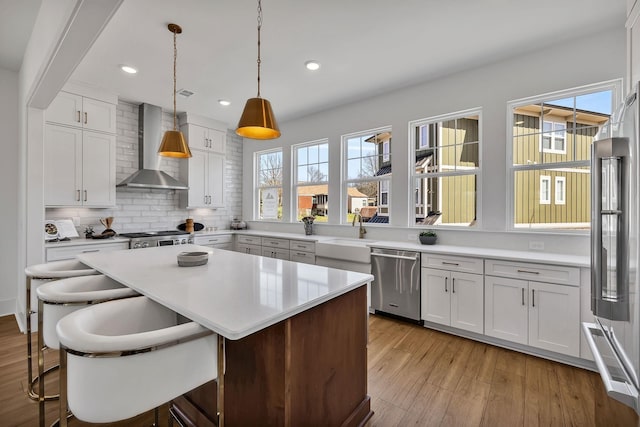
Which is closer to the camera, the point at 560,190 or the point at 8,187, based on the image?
the point at 560,190

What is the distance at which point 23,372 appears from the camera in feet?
7.59

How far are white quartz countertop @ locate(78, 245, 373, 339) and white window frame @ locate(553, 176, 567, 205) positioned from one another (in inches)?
97.3

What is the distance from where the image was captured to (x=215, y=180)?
5297 mm

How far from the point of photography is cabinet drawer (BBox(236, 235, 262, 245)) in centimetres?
491

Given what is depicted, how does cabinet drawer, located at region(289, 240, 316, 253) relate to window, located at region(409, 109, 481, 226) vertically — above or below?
below

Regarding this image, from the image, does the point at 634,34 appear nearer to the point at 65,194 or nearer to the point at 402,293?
the point at 402,293

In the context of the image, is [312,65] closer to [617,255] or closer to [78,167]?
[617,255]

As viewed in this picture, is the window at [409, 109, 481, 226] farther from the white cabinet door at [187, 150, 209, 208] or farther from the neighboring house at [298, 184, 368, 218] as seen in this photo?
the white cabinet door at [187, 150, 209, 208]

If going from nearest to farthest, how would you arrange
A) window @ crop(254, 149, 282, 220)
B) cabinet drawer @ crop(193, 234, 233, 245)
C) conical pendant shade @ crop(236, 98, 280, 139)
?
conical pendant shade @ crop(236, 98, 280, 139) < cabinet drawer @ crop(193, 234, 233, 245) < window @ crop(254, 149, 282, 220)

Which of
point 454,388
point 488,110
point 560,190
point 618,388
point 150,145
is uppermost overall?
point 488,110

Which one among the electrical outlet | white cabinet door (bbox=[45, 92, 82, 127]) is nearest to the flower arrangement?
the electrical outlet

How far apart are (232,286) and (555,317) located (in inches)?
105

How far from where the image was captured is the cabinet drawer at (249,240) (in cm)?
491

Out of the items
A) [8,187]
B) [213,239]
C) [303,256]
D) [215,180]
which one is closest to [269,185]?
[215,180]
